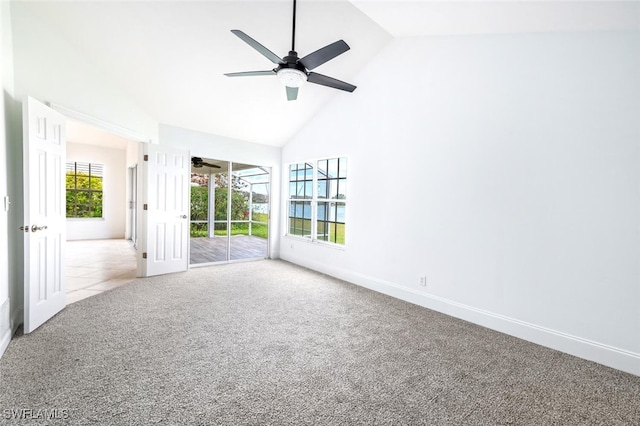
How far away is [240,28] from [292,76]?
1.19 m

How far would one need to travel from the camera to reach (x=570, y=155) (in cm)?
258

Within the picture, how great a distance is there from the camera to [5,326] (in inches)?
95.7

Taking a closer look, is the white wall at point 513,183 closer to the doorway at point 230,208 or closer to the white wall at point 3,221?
the doorway at point 230,208

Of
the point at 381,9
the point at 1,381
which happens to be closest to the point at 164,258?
the point at 1,381

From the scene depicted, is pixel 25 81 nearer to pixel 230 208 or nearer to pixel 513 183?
pixel 230 208

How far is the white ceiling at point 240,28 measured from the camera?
8.39ft

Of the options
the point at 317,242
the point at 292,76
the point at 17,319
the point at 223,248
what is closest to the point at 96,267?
the point at 223,248

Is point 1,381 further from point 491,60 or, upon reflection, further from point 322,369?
point 491,60

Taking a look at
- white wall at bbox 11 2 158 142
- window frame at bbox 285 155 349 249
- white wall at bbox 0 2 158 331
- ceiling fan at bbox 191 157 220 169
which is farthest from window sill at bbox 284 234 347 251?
white wall at bbox 0 2 158 331

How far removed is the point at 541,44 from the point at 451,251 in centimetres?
222

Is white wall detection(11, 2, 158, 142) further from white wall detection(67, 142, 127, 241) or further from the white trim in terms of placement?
white wall detection(67, 142, 127, 241)

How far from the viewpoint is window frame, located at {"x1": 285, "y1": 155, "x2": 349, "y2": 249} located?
16.1ft

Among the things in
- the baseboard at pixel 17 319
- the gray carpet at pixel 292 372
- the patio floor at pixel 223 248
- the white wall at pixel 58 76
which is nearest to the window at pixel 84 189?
the patio floor at pixel 223 248

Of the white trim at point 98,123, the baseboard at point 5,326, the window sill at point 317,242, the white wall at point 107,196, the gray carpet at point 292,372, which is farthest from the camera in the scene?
the white wall at point 107,196
